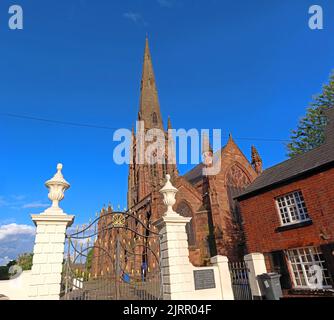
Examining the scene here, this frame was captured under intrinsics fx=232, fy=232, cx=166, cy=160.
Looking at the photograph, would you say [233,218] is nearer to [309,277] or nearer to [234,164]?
[234,164]

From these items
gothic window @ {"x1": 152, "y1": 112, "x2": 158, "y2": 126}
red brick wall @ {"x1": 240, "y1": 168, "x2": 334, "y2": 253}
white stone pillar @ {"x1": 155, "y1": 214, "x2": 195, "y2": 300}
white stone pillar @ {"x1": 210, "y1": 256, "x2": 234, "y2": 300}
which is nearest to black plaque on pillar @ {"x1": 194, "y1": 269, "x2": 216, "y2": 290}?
white stone pillar @ {"x1": 155, "y1": 214, "x2": 195, "y2": 300}

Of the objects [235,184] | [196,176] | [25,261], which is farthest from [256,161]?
[25,261]

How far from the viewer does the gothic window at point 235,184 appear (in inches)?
1099

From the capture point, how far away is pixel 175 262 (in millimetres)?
7324

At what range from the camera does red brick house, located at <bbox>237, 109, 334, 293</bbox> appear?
11.5 meters

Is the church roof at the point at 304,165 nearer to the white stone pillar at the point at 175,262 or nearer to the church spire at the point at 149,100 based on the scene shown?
the white stone pillar at the point at 175,262

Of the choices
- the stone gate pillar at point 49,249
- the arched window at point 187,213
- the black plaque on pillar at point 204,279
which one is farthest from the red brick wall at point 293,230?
the stone gate pillar at point 49,249

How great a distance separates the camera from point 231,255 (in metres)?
23.8

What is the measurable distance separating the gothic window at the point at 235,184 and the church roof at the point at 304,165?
12573mm

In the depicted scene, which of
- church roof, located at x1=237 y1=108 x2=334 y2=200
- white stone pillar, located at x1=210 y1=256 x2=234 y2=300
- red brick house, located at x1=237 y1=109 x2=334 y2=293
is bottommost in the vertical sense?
white stone pillar, located at x1=210 y1=256 x2=234 y2=300

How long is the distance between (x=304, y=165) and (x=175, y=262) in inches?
407

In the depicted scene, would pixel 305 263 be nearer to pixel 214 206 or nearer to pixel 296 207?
pixel 296 207

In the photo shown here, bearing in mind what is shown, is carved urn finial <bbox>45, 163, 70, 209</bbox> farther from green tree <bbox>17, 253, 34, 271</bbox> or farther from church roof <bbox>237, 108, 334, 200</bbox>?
green tree <bbox>17, 253, 34, 271</bbox>
